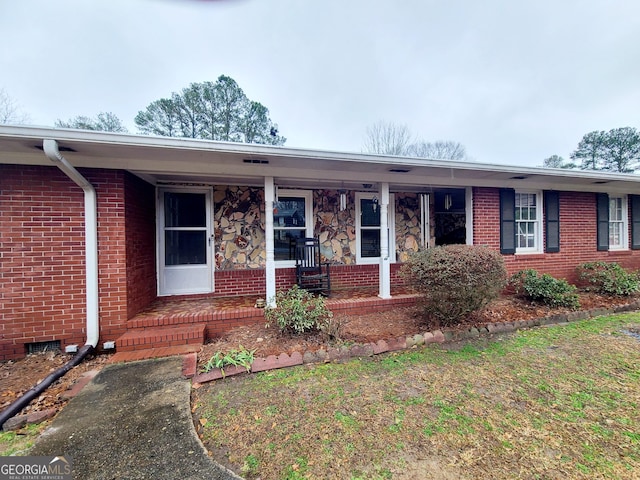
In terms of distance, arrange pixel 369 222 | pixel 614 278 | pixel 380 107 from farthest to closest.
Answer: pixel 380 107, pixel 369 222, pixel 614 278

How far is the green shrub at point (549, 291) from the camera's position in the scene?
4.49m

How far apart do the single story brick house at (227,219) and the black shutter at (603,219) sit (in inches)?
1.1

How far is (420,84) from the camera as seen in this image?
13219 mm

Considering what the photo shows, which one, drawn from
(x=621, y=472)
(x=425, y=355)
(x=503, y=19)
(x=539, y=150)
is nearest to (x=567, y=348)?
(x=425, y=355)

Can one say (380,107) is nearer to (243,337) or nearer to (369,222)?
(369,222)

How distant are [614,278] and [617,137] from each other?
25.8 metres

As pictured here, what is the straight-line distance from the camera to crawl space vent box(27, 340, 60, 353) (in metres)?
3.35

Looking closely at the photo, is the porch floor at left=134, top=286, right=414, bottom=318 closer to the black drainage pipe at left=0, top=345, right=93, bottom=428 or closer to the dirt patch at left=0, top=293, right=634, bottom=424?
the dirt patch at left=0, top=293, right=634, bottom=424

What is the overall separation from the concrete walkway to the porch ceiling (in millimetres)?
2444

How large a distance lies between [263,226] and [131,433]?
382cm

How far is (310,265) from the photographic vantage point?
5.29 metres

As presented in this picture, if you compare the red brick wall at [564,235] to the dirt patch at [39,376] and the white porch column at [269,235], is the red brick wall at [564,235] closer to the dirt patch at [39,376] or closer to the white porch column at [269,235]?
the white porch column at [269,235]

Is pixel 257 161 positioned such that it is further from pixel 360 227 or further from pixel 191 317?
pixel 360 227

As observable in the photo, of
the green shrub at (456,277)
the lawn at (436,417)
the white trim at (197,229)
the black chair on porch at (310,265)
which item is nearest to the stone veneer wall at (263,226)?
the white trim at (197,229)
